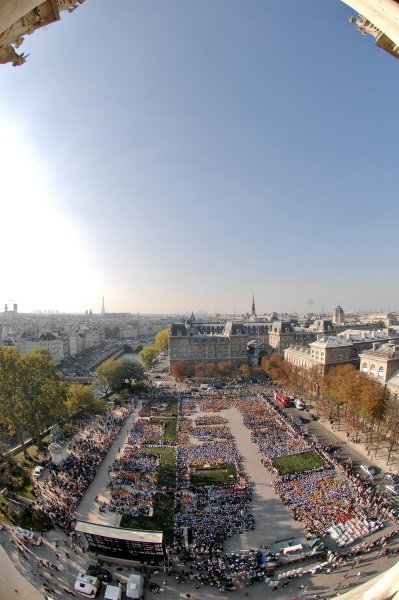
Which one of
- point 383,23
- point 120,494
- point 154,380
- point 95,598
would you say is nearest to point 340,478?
point 120,494

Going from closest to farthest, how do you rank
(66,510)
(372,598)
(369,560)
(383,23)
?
(372,598), (383,23), (369,560), (66,510)

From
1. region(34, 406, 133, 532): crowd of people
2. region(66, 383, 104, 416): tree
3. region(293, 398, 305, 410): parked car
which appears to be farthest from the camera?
region(293, 398, 305, 410): parked car

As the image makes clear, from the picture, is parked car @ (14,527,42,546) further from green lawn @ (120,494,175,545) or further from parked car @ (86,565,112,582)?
green lawn @ (120,494,175,545)

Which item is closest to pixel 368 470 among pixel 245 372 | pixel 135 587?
pixel 135 587

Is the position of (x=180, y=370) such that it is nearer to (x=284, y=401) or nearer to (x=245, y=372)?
(x=245, y=372)

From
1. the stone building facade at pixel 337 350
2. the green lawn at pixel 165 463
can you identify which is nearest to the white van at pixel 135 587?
the green lawn at pixel 165 463

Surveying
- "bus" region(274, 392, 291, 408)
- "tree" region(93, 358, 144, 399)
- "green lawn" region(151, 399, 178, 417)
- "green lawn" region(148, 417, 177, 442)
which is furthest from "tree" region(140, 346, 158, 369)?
"bus" region(274, 392, 291, 408)

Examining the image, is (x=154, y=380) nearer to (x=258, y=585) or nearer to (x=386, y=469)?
(x=386, y=469)
